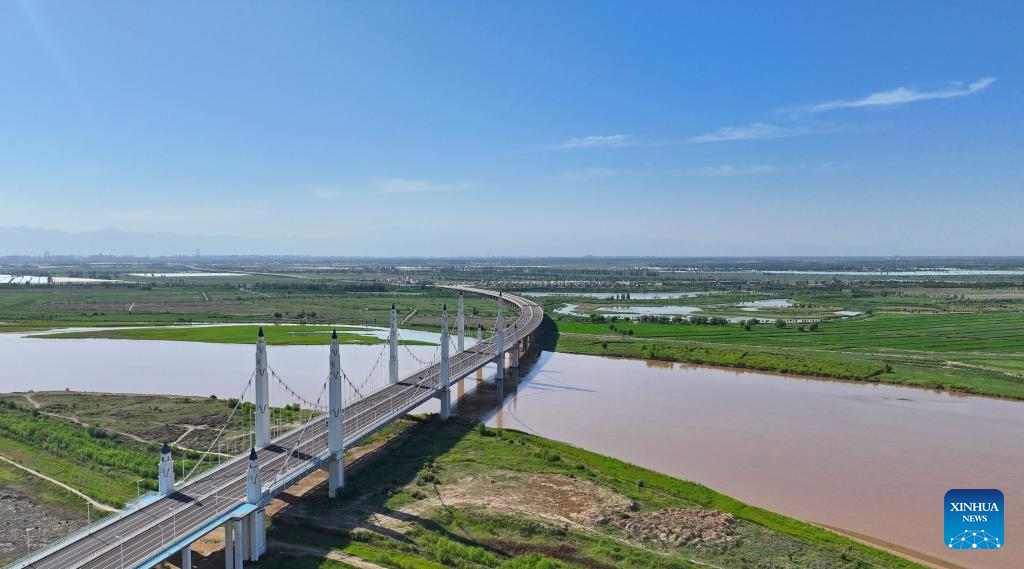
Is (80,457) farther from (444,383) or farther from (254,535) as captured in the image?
(444,383)

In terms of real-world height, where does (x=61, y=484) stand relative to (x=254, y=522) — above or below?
below

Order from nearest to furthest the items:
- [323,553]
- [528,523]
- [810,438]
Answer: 1. [323,553]
2. [528,523]
3. [810,438]

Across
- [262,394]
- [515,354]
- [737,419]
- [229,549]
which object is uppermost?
[262,394]

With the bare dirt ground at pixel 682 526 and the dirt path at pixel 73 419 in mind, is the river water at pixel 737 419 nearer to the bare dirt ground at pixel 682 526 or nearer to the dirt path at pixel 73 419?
the bare dirt ground at pixel 682 526

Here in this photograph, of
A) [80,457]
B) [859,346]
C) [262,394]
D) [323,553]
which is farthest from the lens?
[859,346]

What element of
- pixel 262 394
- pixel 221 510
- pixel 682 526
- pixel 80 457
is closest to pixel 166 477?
pixel 221 510

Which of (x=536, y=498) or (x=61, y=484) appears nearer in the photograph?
(x=61, y=484)

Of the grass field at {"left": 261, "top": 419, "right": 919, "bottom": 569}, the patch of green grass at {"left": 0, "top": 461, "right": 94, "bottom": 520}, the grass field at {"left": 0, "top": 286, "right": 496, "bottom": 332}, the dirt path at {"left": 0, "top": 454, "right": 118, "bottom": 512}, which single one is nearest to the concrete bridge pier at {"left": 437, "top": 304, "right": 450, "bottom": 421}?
the grass field at {"left": 261, "top": 419, "right": 919, "bottom": 569}
